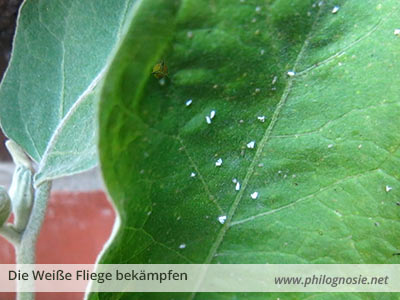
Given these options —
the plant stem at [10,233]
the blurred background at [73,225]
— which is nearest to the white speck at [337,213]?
the plant stem at [10,233]

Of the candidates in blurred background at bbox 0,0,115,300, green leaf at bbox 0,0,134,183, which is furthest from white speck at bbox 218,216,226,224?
blurred background at bbox 0,0,115,300

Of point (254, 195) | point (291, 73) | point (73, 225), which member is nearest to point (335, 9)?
point (291, 73)

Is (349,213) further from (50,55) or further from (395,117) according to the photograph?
(50,55)

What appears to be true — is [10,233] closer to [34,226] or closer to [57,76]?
[34,226]

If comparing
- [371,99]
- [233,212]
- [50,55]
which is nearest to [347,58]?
[371,99]

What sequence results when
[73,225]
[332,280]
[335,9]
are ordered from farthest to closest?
[73,225], [332,280], [335,9]

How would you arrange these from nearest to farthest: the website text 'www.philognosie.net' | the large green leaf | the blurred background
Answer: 1. the large green leaf
2. the website text 'www.philognosie.net'
3. the blurred background

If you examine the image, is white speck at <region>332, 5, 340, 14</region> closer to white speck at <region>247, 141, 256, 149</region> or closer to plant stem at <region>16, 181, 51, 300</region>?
white speck at <region>247, 141, 256, 149</region>
